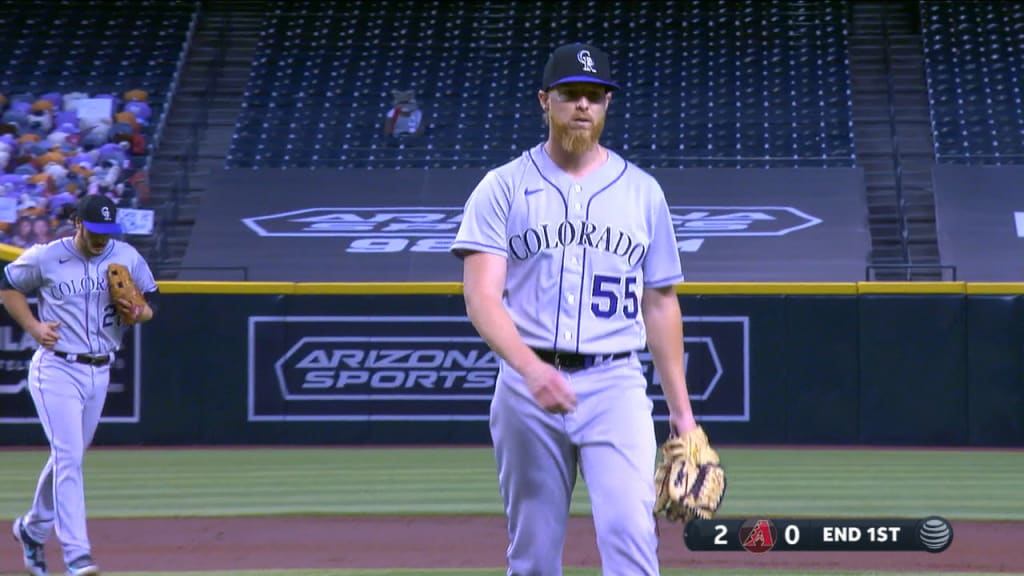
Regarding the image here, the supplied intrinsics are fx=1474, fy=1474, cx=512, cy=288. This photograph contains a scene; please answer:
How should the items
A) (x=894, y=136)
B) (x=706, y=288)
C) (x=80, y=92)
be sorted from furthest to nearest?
(x=80, y=92)
(x=894, y=136)
(x=706, y=288)

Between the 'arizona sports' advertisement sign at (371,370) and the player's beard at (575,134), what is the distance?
389 inches

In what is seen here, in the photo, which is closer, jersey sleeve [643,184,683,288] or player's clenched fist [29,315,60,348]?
jersey sleeve [643,184,683,288]

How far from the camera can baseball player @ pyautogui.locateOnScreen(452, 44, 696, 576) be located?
3.75 metres

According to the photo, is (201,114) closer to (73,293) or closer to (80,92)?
(80,92)

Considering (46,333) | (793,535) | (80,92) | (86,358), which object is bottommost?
(793,535)

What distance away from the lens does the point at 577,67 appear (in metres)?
3.76

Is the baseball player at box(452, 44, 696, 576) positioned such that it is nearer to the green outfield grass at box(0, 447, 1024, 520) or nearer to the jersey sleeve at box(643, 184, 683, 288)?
the jersey sleeve at box(643, 184, 683, 288)

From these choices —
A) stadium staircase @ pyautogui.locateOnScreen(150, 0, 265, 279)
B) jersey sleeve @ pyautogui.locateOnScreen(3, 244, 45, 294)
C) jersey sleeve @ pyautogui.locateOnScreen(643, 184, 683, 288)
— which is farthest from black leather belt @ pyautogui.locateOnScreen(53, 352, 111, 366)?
stadium staircase @ pyautogui.locateOnScreen(150, 0, 265, 279)

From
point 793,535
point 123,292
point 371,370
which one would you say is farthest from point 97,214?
point 371,370

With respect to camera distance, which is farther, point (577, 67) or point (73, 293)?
point (73, 293)

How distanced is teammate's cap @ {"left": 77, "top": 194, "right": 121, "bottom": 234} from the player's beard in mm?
3031

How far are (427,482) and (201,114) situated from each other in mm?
11264

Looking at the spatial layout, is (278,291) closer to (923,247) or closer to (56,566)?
(56,566)

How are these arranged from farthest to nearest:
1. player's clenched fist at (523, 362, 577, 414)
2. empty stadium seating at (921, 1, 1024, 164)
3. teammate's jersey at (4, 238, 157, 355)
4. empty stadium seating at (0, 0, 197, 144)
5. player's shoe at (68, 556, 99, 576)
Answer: empty stadium seating at (0, 0, 197, 144)
empty stadium seating at (921, 1, 1024, 164)
teammate's jersey at (4, 238, 157, 355)
player's shoe at (68, 556, 99, 576)
player's clenched fist at (523, 362, 577, 414)
